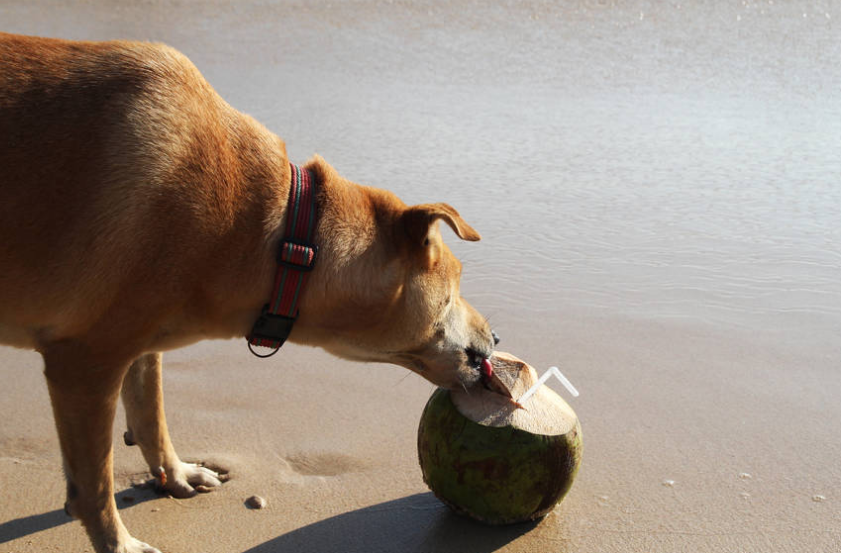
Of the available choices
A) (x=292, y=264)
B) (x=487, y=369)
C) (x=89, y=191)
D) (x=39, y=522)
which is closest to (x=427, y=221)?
(x=292, y=264)

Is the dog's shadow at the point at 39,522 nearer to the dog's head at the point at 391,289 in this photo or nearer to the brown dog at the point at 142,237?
the brown dog at the point at 142,237

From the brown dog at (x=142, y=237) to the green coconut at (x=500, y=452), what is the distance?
0.37m

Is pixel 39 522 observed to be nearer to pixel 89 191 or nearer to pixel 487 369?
pixel 89 191

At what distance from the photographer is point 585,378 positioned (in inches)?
196

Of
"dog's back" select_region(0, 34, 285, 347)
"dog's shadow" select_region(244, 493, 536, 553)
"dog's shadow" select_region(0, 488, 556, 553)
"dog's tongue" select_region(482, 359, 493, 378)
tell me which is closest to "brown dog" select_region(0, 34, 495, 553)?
"dog's back" select_region(0, 34, 285, 347)

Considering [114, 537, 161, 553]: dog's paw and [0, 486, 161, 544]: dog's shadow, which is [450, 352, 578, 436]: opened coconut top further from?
[0, 486, 161, 544]: dog's shadow

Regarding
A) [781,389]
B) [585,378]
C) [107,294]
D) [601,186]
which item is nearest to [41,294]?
[107,294]

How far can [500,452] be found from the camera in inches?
137

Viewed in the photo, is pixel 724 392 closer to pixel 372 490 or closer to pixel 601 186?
pixel 372 490

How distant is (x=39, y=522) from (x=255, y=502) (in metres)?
0.90

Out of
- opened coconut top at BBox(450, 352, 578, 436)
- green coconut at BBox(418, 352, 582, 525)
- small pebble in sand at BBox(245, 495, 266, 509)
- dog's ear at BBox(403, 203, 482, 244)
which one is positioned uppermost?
dog's ear at BBox(403, 203, 482, 244)

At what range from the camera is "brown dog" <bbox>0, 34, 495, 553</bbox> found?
3246mm

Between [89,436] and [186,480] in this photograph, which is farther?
[186,480]

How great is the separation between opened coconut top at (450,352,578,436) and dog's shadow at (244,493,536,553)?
49cm
